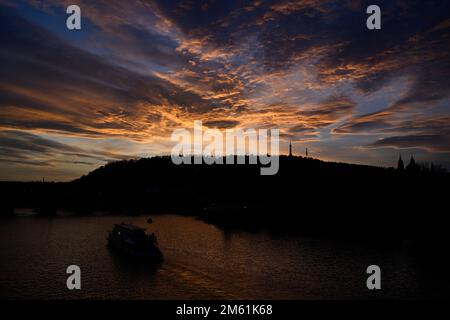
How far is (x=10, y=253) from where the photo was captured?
74.6m

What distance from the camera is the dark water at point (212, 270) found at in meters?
47.1

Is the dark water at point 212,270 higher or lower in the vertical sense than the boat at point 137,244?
lower

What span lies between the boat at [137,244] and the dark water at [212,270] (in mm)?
2507

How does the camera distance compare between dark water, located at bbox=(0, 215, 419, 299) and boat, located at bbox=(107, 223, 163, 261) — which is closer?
dark water, located at bbox=(0, 215, 419, 299)

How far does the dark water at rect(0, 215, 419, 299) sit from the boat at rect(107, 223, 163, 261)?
2507mm

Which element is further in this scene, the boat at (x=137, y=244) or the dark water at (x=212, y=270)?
the boat at (x=137, y=244)

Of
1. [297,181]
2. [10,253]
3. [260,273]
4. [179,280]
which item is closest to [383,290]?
[260,273]

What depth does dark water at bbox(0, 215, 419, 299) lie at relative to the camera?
154ft

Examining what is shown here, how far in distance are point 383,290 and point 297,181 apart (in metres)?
146

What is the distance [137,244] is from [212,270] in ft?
51.7

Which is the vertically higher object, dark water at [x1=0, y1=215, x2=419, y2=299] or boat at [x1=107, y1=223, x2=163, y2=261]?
boat at [x1=107, y1=223, x2=163, y2=261]
